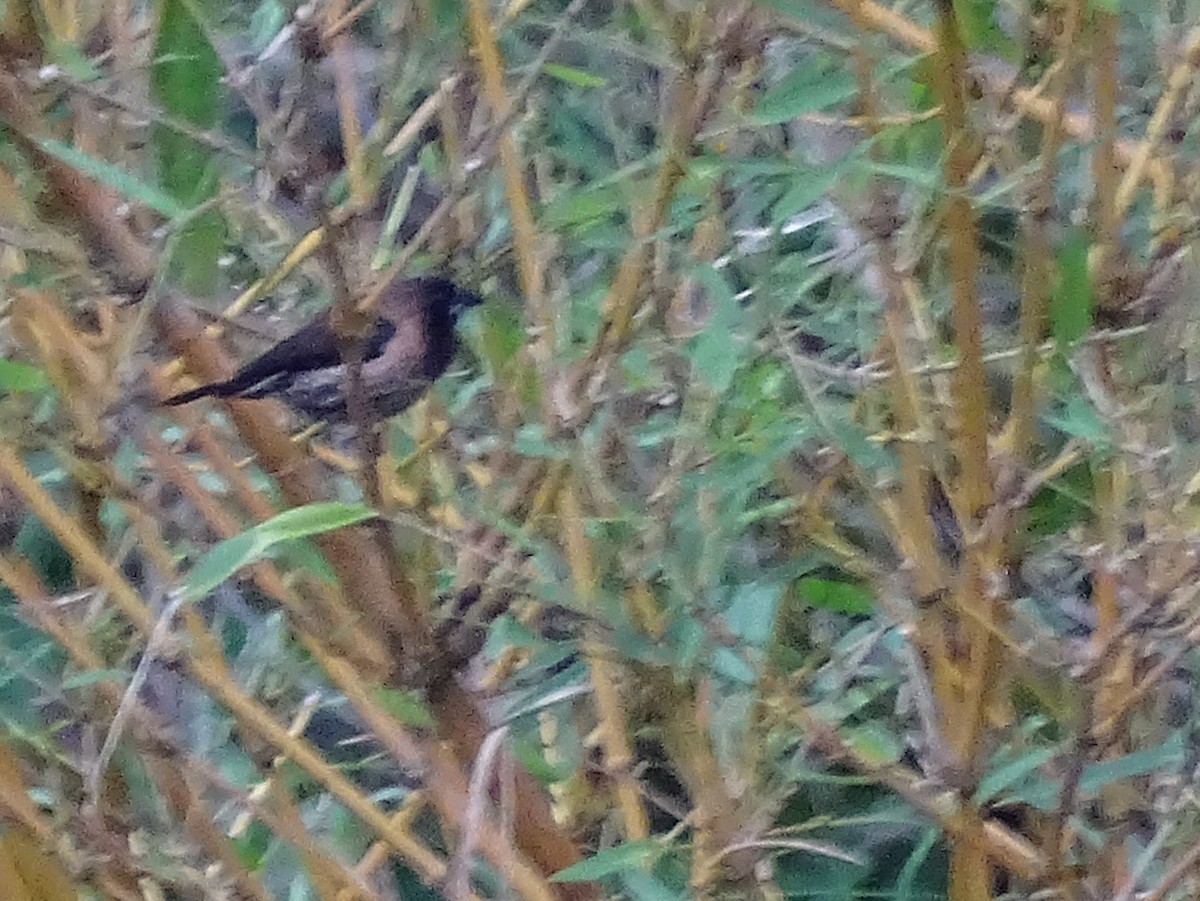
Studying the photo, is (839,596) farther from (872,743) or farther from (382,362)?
(382,362)

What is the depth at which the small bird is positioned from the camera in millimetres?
535

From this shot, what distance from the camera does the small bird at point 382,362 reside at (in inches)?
21.1

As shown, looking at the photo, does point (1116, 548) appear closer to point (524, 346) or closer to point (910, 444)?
point (910, 444)

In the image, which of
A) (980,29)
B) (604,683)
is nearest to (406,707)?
(604,683)

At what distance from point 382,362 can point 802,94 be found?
218 mm

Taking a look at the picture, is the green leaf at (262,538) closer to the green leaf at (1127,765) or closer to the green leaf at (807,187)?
the green leaf at (807,187)

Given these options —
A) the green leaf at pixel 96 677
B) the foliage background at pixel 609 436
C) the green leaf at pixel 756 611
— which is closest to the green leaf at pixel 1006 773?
the foliage background at pixel 609 436

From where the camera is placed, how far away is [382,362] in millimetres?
632

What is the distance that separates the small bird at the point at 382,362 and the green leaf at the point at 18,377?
0.05 m

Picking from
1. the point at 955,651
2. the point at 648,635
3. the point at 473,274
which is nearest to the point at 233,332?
the point at 473,274

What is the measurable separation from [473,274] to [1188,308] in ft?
0.93

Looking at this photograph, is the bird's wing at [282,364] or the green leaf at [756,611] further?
the green leaf at [756,611]

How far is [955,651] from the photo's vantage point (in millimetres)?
614

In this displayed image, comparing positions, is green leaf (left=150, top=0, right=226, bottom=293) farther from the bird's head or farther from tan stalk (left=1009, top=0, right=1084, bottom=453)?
tan stalk (left=1009, top=0, right=1084, bottom=453)
